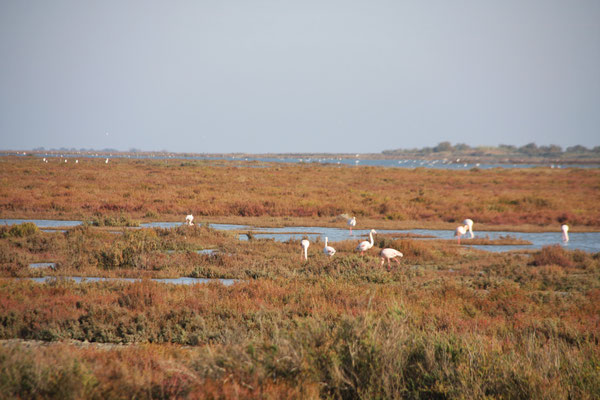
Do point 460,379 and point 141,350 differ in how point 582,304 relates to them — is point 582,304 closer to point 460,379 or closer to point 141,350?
point 460,379

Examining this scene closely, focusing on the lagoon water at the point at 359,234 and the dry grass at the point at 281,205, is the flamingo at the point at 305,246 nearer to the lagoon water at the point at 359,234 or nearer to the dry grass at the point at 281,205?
the lagoon water at the point at 359,234

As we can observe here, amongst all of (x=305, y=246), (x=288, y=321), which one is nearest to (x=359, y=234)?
(x=305, y=246)

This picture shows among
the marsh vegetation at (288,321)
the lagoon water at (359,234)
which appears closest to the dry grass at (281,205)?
the lagoon water at (359,234)

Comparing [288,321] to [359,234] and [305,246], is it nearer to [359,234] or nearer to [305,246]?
[305,246]

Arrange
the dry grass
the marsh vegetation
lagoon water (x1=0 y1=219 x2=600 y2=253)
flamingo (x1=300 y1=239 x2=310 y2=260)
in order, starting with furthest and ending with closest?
the dry grass → lagoon water (x1=0 y1=219 x2=600 y2=253) → flamingo (x1=300 y1=239 x2=310 y2=260) → the marsh vegetation

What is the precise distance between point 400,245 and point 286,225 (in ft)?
31.2

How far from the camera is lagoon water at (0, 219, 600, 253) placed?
894 inches

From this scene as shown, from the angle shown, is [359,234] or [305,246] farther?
[359,234]

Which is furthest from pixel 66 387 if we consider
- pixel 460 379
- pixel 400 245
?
pixel 400 245

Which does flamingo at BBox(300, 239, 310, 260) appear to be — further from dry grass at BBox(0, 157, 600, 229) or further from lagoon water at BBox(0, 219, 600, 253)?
dry grass at BBox(0, 157, 600, 229)

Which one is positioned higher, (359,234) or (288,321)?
(288,321)

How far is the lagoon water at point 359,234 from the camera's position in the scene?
22.7 metres

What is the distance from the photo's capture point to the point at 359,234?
25109mm

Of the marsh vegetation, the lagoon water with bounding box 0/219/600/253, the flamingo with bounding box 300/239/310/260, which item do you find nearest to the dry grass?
the lagoon water with bounding box 0/219/600/253
